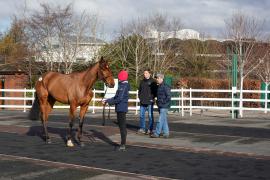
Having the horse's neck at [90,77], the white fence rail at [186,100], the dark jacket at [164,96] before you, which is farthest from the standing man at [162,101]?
the white fence rail at [186,100]

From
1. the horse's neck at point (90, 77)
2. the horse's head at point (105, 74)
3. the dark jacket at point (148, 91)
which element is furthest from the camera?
the dark jacket at point (148, 91)

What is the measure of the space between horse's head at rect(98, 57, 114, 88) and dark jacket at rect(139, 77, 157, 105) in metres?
3.23

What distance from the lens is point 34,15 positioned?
40156 mm

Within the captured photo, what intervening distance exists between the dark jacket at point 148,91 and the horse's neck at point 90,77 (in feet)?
10.2

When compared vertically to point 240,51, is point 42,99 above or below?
below

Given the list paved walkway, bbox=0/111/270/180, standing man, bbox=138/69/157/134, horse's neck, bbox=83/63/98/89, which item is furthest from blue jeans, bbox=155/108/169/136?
horse's neck, bbox=83/63/98/89

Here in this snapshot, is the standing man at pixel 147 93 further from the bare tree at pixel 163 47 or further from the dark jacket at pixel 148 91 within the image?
→ the bare tree at pixel 163 47

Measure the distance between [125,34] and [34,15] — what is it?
8.17 meters

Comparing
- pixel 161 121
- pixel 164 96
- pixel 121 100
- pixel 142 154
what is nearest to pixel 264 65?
pixel 164 96

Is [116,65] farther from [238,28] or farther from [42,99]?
[42,99]

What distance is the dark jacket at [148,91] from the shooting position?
50.8 feet

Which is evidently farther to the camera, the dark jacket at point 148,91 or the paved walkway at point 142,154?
the dark jacket at point 148,91

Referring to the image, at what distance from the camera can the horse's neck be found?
12.6 meters

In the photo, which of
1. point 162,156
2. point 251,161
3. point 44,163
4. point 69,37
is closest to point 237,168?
point 251,161
